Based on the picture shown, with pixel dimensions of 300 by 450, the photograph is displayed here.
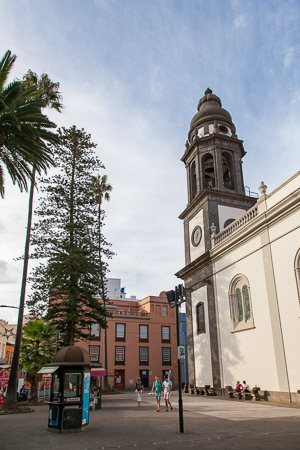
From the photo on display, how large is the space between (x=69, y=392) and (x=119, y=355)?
4358 cm

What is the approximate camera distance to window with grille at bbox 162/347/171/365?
5528cm

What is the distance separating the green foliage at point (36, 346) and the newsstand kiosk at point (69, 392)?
11714 millimetres

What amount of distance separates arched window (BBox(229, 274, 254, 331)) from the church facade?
0.07m

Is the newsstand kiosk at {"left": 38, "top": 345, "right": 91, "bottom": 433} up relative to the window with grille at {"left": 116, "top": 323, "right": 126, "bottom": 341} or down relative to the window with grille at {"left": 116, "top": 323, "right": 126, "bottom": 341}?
down

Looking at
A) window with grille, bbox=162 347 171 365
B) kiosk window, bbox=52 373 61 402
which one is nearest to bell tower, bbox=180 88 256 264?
kiosk window, bbox=52 373 61 402

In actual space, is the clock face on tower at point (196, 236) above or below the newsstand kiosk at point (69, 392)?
above

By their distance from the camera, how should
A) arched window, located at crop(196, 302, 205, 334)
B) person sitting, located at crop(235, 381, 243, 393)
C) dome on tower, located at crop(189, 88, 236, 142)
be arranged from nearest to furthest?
1. person sitting, located at crop(235, 381, 243, 393)
2. arched window, located at crop(196, 302, 205, 334)
3. dome on tower, located at crop(189, 88, 236, 142)

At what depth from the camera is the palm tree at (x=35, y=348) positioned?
22.8 meters

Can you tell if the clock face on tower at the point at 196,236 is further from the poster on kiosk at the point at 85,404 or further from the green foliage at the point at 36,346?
the poster on kiosk at the point at 85,404

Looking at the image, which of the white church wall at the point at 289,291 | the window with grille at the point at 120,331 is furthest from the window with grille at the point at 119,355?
the white church wall at the point at 289,291

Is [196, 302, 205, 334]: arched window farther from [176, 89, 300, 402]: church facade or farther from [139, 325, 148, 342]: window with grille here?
[139, 325, 148, 342]: window with grille

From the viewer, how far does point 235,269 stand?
2391cm

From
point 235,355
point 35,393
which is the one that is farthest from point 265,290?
point 35,393

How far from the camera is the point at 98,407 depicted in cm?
1870
